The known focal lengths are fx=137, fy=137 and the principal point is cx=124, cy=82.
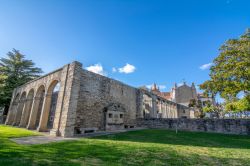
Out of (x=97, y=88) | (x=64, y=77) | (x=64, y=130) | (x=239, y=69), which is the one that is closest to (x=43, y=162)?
(x=64, y=130)

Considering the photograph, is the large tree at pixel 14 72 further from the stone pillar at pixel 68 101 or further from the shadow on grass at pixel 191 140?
the shadow on grass at pixel 191 140

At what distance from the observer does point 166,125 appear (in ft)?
48.4

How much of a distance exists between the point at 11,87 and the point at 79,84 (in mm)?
19101

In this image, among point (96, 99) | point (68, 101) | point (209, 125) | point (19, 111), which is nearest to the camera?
point (68, 101)

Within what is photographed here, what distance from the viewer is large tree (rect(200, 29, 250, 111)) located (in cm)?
1016

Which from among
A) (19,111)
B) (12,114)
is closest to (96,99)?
(19,111)

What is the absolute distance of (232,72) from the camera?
35.0ft

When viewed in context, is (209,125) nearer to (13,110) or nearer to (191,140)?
(191,140)

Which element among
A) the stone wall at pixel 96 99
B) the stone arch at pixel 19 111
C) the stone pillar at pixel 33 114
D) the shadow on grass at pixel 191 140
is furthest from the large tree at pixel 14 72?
the shadow on grass at pixel 191 140

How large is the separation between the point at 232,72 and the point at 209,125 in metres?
5.14

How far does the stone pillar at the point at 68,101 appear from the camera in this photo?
28.9 feet

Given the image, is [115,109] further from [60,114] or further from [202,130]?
[202,130]

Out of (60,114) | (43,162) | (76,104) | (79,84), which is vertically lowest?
(43,162)

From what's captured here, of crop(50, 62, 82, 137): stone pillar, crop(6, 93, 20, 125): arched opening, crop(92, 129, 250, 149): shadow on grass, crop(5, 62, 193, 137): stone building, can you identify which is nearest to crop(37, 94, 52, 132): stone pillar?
crop(5, 62, 193, 137): stone building
